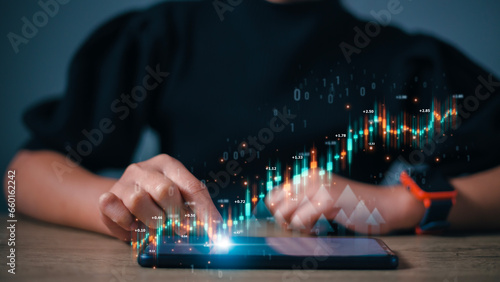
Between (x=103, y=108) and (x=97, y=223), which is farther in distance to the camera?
(x=103, y=108)

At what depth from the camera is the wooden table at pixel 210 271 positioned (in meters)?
0.36

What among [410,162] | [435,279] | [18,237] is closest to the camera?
[435,279]

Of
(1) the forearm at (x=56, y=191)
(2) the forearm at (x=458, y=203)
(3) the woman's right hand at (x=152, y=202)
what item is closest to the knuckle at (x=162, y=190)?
(3) the woman's right hand at (x=152, y=202)

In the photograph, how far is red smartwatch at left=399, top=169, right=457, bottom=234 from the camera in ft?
1.84

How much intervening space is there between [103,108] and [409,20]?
22.7 inches

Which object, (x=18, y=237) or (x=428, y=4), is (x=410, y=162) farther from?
(x=18, y=237)

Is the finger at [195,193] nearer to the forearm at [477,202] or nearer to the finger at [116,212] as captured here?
the finger at [116,212]

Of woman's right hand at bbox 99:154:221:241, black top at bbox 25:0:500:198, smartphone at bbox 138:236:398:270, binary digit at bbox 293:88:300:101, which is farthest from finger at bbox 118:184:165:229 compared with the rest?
binary digit at bbox 293:88:300:101

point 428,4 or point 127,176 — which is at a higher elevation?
point 428,4

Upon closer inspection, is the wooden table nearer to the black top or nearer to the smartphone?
the smartphone

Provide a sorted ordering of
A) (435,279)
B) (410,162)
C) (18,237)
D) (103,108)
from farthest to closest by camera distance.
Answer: (103,108) < (410,162) < (18,237) < (435,279)

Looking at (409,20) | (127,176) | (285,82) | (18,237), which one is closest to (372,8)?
(409,20)

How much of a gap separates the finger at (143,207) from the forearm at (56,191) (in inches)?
2.9

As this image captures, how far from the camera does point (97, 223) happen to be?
0.56 metres
